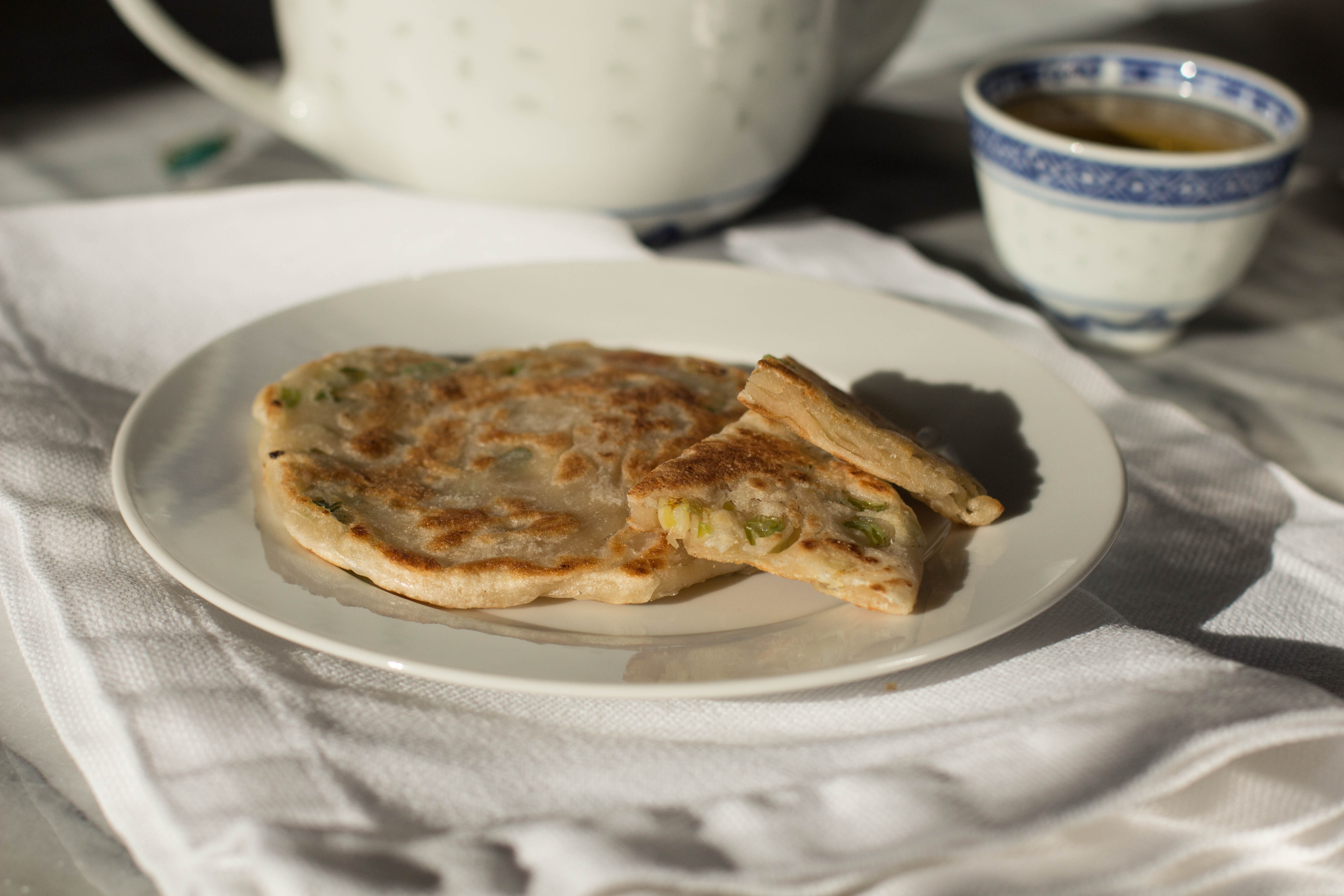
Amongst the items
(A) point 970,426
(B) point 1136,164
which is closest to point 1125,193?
(B) point 1136,164

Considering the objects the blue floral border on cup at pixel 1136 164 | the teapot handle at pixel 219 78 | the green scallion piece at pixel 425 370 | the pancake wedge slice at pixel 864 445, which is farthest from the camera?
the teapot handle at pixel 219 78

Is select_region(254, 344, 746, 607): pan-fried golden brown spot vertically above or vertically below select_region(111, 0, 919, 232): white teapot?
below

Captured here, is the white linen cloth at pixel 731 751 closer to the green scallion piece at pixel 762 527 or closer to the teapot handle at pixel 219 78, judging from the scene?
the green scallion piece at pixel 762 527

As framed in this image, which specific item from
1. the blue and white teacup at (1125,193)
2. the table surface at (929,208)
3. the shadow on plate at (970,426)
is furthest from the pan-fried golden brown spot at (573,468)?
the blue and white teacup at (1125,193)

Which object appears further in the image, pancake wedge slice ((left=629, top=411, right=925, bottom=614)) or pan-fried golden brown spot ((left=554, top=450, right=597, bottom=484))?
pan-fried golden brown spot ((left=554, top=450, right=597, bottom=484))

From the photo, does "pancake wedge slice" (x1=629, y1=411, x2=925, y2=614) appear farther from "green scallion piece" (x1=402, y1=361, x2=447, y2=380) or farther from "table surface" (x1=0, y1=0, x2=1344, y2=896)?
"table surface" (x1=0, y1=0, x2=1344, y2=896)

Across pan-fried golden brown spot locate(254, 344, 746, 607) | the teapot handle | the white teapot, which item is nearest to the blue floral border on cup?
the white teapot
